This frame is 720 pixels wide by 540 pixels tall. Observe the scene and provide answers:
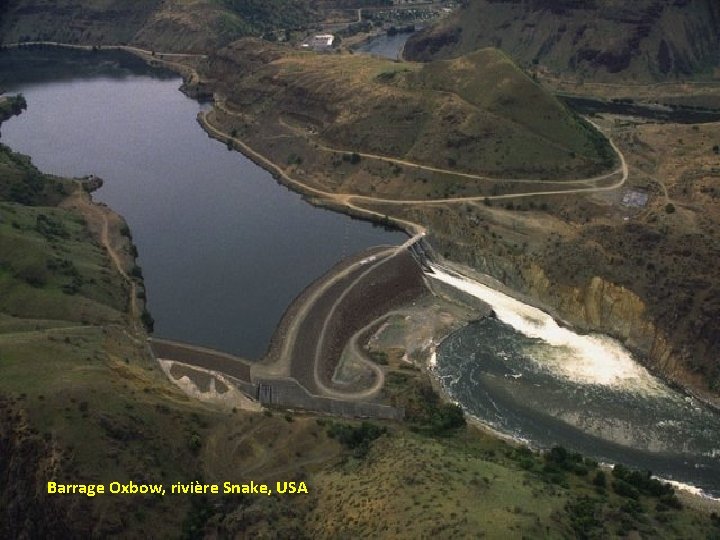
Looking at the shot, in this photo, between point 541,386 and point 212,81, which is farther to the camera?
point 212,81

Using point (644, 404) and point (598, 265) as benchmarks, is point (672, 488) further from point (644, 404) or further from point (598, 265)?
point (598, 265)

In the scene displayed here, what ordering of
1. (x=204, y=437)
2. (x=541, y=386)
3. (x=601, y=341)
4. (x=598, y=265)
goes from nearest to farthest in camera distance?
(x=204, y=437) → (x=541, y=386) → (x=601, y=341) → (x=598, y=265)

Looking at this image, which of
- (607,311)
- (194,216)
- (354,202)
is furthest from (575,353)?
(194,216)

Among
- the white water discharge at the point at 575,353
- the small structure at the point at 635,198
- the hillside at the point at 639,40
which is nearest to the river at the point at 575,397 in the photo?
the white water discharge at the point at 575,353

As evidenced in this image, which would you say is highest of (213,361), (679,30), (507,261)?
(679,30)

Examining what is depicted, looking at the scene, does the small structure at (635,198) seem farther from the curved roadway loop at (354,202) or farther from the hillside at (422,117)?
the hillside at (422,117)

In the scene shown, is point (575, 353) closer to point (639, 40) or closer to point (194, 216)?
point (194, 216)

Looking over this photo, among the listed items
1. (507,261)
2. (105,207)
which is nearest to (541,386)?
(507,261)
